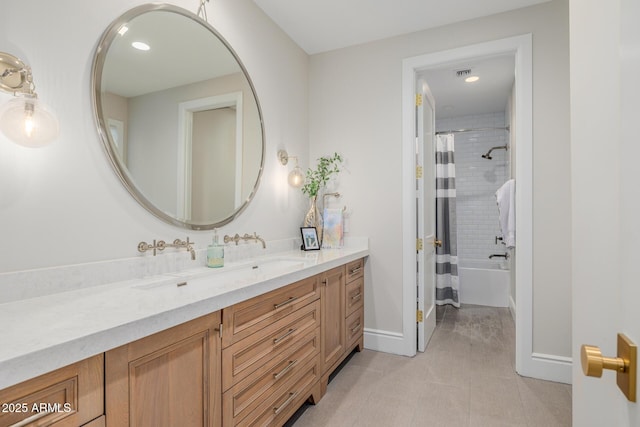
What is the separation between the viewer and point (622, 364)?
488 millimetres

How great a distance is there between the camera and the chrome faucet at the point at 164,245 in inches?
60.1

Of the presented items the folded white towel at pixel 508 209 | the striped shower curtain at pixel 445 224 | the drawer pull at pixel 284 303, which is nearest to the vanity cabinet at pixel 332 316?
the drawer pull at pixel 284 303

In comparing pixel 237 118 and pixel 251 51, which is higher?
pixel 251 51

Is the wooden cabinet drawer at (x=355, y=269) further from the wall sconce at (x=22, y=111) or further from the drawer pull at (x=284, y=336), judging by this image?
the wall sconce at (x=22, y=111)

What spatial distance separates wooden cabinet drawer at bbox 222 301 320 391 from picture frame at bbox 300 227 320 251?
2.75 ft

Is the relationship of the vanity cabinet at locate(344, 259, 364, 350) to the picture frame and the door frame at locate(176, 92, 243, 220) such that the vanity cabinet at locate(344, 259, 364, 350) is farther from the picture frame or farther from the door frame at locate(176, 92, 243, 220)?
the door frame at locate(176, 92, 243, 220)

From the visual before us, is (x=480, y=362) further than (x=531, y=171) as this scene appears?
Yes

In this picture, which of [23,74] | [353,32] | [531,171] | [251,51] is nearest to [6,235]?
[23,74]

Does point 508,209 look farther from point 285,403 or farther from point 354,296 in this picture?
point 285,403

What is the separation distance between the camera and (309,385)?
6.07 feet


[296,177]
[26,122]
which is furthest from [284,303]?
[296,177]

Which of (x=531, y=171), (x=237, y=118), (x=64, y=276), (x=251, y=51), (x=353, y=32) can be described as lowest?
(x=64, y=276)

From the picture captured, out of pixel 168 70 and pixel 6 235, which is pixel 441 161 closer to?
pixel 168 70

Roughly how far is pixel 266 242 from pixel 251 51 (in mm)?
1408
